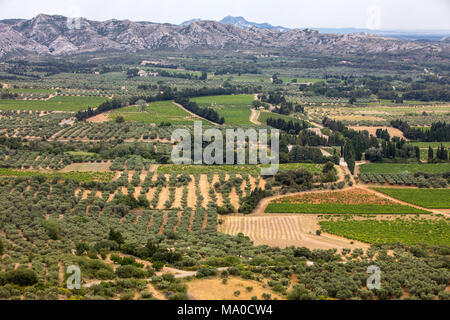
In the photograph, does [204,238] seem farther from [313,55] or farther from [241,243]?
[313,55]

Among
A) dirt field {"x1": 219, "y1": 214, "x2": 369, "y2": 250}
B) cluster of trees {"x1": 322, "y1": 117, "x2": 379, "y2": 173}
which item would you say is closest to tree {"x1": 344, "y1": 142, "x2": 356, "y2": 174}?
cluster of trees {"x1": 322, "y1": 117, "x2": 379, "y2": 173}

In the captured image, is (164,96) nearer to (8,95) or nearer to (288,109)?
(288,109)

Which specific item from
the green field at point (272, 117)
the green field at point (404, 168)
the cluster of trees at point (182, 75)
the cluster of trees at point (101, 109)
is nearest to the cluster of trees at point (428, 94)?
the green field at point (272, 117)

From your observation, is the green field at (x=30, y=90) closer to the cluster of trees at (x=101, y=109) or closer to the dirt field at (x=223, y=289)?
the cluster of trees at (x=101, y=109)

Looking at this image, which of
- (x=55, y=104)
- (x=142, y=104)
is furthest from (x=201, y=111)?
(x=55, y=104)

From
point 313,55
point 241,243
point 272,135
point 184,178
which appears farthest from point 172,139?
point 313,55

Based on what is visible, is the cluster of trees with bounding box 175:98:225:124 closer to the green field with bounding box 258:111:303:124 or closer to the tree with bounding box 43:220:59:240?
the green field with bounding box 258:111:303:124
